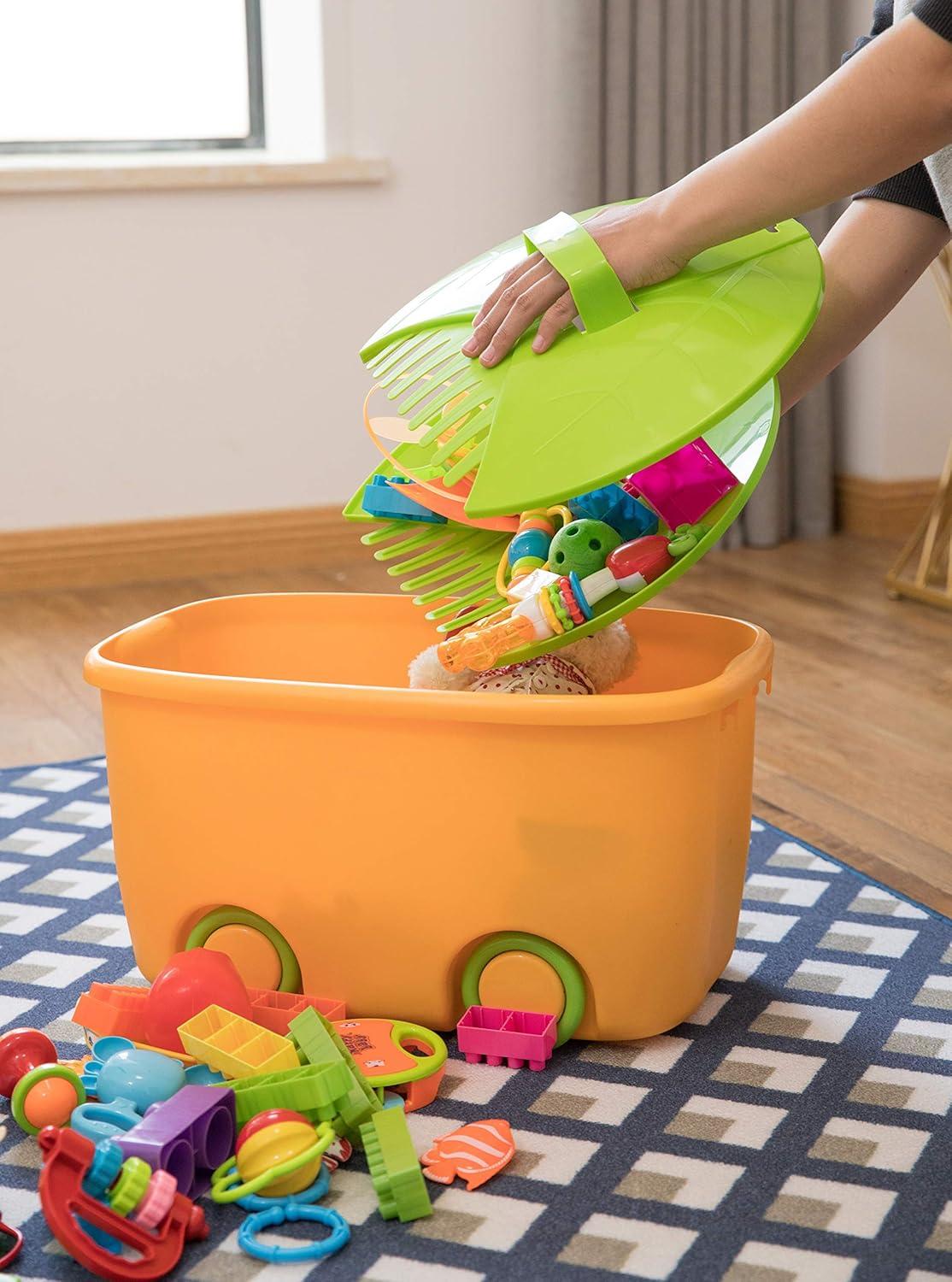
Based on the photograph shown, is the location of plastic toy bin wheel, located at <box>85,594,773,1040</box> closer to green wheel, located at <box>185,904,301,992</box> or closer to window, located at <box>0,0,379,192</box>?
green wheel, located at <box>185,904,301,992</box>

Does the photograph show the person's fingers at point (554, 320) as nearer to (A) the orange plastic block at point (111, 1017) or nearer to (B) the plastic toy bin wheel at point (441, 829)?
(B) the plastic toy bin wheel at point (441, 829)

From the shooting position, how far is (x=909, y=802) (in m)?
1.41

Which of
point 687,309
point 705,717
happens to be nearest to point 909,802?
point 705,717

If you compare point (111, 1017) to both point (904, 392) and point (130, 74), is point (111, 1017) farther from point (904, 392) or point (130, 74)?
point (904, 392)

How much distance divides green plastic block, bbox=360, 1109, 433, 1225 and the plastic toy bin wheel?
0.50ft

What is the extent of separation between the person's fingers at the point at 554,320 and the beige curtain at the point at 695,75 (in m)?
1.54

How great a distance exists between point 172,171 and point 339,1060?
5.61 ft

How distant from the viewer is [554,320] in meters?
0.90

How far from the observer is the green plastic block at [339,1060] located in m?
0.85

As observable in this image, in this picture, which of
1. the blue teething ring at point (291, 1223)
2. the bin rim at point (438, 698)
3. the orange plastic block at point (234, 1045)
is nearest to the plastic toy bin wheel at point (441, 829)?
the bin rim at point (438, 698)

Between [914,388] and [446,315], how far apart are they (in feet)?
5.85

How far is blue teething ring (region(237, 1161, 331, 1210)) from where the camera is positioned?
80 centimetres

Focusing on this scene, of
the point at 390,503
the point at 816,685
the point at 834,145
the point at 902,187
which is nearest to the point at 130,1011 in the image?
the point at 390,503

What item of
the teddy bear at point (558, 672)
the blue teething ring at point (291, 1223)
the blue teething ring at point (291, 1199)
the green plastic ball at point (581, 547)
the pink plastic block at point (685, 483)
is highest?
the pink plastic block at point (685, 483)
